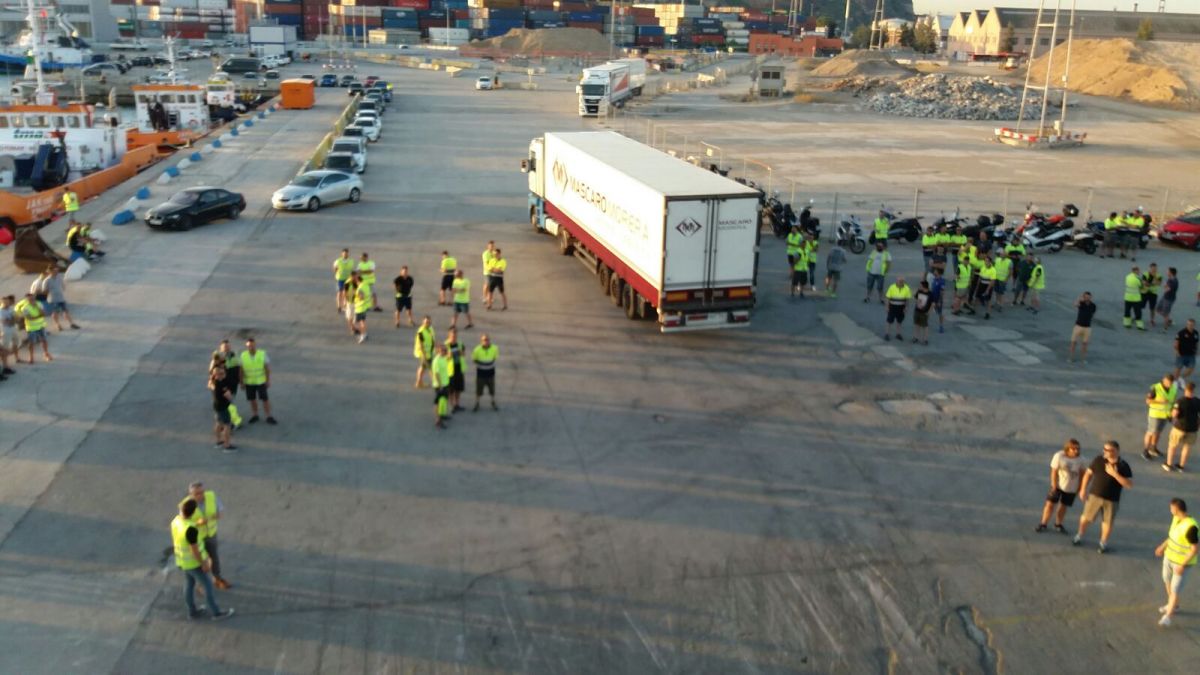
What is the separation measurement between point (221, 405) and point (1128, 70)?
319ft

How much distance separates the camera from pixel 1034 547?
11.4 meters

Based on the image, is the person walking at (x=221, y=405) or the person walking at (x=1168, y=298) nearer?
the person walking at (x=221, y=405)

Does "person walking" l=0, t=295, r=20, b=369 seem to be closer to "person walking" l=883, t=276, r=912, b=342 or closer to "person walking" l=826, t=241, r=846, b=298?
"person walking" l=883, t=276, r=912, b=342

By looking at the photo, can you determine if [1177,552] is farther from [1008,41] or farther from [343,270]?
[1008,41]

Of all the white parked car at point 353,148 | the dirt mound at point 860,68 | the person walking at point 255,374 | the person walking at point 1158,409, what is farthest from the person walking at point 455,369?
the dirt mound at point 860,68

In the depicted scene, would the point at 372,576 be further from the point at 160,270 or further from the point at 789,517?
the point at 160,270

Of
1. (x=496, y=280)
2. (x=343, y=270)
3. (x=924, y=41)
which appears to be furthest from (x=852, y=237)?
(x=924, y=41)

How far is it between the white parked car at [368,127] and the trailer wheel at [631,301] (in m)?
30.2

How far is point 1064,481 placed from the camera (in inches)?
452

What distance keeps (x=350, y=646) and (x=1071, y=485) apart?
8.81m

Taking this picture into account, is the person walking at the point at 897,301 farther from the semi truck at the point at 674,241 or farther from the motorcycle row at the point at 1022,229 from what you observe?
the motorcycle row at the point at 1022,229

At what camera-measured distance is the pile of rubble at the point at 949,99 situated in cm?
6800

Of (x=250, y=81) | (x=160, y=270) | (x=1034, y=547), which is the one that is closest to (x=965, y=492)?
(x=1034, y=547)

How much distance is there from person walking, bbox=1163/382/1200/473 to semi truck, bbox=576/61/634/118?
51583 mm
